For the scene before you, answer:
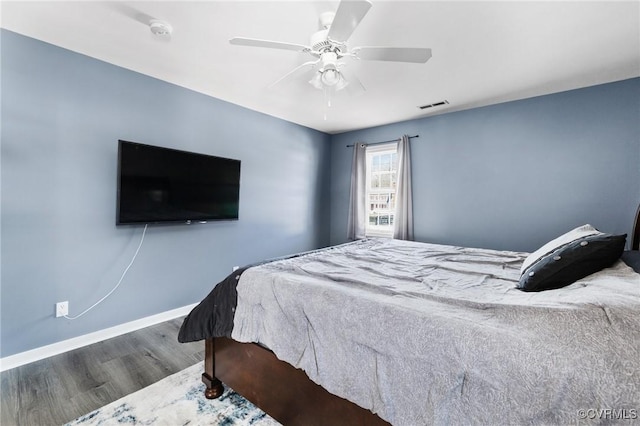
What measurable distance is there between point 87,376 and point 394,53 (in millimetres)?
3116

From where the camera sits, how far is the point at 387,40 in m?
Answer: 2.07

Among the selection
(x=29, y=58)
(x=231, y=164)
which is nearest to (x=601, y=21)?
(x=231, y=164)

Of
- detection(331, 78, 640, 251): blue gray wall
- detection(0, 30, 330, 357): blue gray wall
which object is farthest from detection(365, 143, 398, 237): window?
detection(0, 30, 330, 357): blue gray wall

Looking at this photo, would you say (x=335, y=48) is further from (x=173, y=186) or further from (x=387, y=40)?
(x=173, y=186)

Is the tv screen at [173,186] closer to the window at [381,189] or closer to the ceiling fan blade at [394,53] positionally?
the ceiling fan blade at [394,53]

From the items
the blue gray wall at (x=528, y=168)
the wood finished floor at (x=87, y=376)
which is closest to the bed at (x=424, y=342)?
the wood finished floor at (x=87, y=376)

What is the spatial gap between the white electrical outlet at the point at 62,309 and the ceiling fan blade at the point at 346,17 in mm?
2977

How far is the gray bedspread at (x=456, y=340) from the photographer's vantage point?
2.42ft

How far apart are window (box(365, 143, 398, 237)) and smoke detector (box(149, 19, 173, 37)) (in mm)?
3223

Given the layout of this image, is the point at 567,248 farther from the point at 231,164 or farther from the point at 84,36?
the point at 84,36

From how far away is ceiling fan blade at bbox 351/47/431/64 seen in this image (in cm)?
171

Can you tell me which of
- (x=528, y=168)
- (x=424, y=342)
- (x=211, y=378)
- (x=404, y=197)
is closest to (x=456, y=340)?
(x=424, y=342)

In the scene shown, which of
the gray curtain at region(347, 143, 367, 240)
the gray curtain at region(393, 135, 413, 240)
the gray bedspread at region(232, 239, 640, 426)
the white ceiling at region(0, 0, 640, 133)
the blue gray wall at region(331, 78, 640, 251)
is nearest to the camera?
the gray bedspread at region(232, 239, 640, 426)

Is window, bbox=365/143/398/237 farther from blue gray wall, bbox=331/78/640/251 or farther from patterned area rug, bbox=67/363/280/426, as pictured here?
patterned area rug, bbox=67/363/280/426
